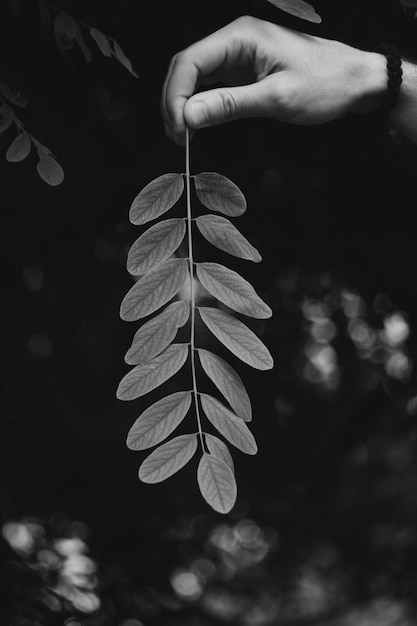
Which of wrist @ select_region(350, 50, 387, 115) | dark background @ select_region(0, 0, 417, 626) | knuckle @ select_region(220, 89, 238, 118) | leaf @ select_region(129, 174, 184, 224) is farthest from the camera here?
dark background @ select_region(0, 0, 417, 626)

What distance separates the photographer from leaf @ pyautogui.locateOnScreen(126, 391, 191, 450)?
1.12 meters

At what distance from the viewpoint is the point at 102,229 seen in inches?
104

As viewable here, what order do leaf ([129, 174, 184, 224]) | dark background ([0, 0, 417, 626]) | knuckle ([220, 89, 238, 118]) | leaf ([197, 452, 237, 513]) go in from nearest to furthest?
leaf ([197, 452, 237, 513]) → leaf ([129, 174, 184, 224]) → knuckle ([220, 89, 238, 118]) → dark background ([0, 0, 417, 626])

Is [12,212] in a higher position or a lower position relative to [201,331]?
higher

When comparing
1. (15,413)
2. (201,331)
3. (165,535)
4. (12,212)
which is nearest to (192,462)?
(165,535)

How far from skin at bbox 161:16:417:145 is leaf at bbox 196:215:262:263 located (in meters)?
0.18

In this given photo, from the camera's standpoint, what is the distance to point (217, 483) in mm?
1088

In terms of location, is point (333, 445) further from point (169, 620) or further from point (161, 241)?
point (161, 241)

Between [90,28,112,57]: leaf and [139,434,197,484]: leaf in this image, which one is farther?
[90,28,112,57]: leaf

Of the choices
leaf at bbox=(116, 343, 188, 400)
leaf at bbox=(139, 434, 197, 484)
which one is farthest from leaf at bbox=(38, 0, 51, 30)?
leaf at bbox=(139, 434, 197, 484)

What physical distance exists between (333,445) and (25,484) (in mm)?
1488

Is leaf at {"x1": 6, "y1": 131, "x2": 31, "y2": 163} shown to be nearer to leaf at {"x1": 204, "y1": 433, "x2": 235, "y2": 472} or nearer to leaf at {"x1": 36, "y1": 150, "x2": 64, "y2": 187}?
leaf at {"x1": 36, "y1": 150, "x2": 64, "y2": 187}

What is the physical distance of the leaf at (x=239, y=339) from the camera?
3.73 feet

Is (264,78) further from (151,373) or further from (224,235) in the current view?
(151,373)
